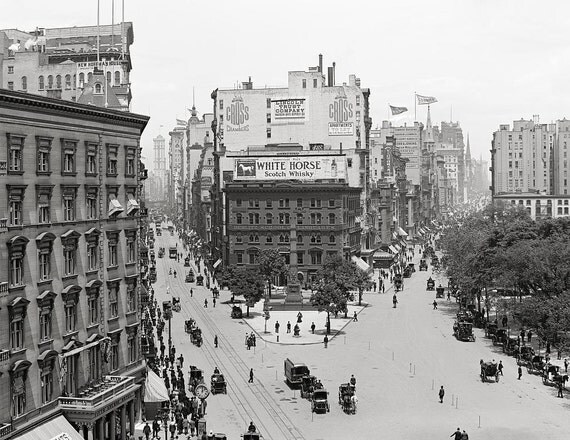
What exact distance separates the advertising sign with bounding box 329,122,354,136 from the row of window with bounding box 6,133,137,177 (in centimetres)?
8520

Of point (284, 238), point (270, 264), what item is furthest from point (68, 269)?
point (284, 238)

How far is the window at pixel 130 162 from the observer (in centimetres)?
4762

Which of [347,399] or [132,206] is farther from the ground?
[132,206]

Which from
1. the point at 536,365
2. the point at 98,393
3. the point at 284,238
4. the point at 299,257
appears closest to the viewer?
the point at 98,393

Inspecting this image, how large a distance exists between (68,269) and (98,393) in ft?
19.7

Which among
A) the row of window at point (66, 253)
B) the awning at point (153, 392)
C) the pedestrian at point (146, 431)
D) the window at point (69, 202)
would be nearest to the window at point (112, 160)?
the row of window at point (66, 253)

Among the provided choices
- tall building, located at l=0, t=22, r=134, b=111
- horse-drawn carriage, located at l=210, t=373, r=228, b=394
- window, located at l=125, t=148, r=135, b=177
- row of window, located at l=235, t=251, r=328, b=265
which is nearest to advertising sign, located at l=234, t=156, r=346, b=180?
row of window, located at l=235, t=251, r=328, b=265

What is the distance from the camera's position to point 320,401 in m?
49.3

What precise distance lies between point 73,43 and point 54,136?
349ft

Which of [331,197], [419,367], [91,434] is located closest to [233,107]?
[331,197]

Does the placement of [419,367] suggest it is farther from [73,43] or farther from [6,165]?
[73,43]

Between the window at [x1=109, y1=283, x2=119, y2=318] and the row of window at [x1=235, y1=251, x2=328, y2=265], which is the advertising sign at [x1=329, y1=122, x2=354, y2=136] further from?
the window at [x1=109, y1=283, x2=119, y2=318]

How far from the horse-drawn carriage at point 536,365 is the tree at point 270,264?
44.1m

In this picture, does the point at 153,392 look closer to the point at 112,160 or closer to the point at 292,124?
the point at 112,160
